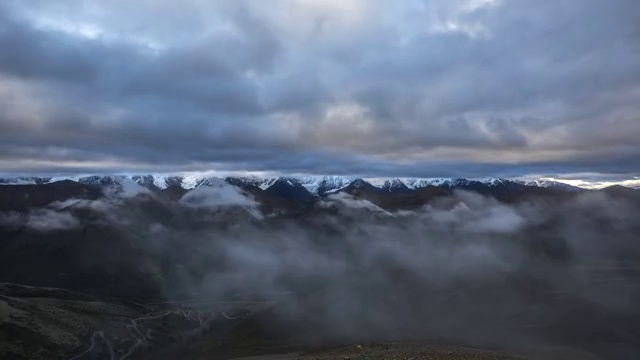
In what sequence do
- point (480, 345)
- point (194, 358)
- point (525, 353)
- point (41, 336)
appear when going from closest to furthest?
point (525, 353) < point (480, 345) < point (194, 358) < point (41, 336)

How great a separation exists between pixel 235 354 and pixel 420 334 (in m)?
58.3

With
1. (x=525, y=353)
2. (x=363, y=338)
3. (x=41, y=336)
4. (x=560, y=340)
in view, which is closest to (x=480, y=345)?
(x=525, y=353)

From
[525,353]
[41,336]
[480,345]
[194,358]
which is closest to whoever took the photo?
[525,353]

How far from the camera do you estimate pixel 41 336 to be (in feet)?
608

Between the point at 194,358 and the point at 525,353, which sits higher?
the point at 525,353

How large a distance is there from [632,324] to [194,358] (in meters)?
139

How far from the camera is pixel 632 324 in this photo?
176375mm

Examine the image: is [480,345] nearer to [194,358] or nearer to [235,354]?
[235,354]

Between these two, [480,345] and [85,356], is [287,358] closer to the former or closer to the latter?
[480,345]

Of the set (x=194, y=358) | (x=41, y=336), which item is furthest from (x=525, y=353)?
(x=41, y=336)

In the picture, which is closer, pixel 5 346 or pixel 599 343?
pixel 599 343

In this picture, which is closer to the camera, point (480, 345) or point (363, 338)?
point (480, 345)

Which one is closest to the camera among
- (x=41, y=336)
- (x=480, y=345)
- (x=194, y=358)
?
(x=480, y=345)

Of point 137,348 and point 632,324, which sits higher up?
point 632,324
